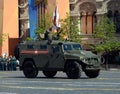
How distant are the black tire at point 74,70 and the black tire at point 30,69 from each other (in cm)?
247

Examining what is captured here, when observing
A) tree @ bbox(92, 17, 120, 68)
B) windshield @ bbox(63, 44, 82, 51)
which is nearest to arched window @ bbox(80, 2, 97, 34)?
tree @ bbox(92, 17, 120, 68)

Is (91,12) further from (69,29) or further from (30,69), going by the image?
(30,69)

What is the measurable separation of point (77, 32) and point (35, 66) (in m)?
30.5

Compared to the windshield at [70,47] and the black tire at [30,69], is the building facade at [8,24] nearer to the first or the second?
the black tire at [30,69]

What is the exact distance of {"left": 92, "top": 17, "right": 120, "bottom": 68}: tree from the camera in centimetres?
5778

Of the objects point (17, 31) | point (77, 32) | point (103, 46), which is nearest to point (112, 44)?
point (103, 46)

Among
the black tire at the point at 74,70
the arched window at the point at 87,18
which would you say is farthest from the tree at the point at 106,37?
the black tire at the point at 74,70

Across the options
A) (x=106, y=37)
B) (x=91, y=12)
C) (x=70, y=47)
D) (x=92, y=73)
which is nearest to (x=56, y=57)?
(x=70, y=47)

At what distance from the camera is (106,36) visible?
59.7m

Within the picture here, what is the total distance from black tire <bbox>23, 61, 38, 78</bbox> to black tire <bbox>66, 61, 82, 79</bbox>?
8.10 feet

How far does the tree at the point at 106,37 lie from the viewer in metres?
57.8

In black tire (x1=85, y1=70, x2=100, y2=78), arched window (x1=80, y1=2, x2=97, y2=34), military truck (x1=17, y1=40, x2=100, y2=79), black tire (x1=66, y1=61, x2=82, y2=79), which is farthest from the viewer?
arched window (x1=80, y1=2, x2=97, y2=34)

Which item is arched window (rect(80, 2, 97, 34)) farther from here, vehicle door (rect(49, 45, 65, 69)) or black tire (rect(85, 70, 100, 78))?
black tire (rect(85, 70, 100, 78))

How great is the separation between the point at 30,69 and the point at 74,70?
333cm
